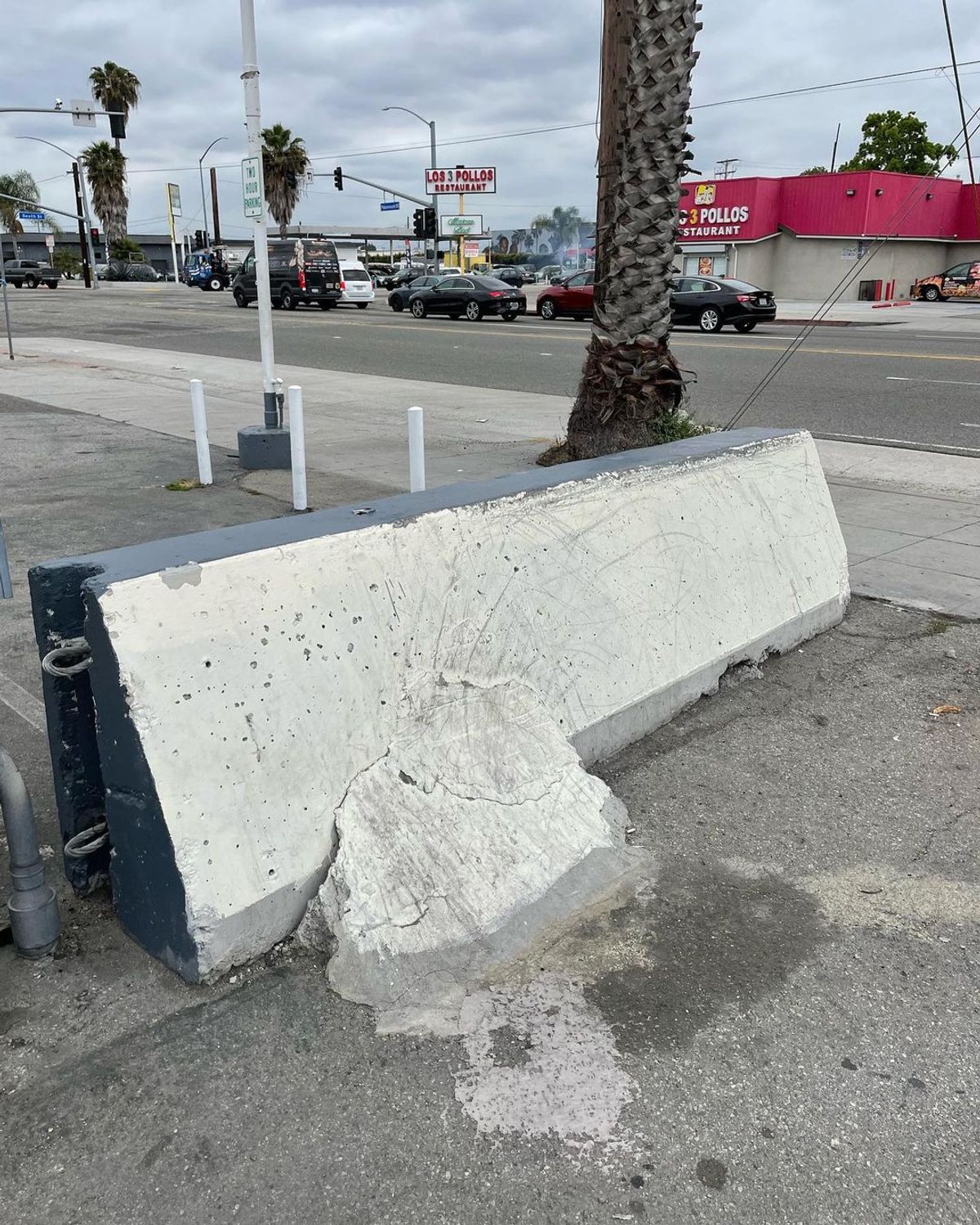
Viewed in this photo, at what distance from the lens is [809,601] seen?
213 inches

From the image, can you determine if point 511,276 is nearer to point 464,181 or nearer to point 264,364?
point 464,181

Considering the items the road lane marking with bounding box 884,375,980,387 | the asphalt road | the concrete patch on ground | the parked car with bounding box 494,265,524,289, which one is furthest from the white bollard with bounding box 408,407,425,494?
the parked car with bounding box 494,265,524,289

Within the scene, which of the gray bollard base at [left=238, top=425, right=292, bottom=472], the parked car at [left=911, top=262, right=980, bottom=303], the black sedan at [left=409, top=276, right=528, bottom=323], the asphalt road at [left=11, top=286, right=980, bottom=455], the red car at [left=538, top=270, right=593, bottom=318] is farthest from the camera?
the parked car at [left=911, top=262, right=980, bottom=303]

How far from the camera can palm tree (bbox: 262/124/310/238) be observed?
70.6 metres

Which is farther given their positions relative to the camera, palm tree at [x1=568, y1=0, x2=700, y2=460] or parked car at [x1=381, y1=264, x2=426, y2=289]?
parked car at [x1=381, y1=264, x2=426, y2=289]

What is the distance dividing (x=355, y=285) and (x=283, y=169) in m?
35.1

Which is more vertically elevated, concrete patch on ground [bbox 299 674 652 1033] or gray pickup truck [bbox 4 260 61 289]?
gray pickup truck [bbox 4 260 61 289]

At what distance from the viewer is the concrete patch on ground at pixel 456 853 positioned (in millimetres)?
2926

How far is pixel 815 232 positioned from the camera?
46.1 meters

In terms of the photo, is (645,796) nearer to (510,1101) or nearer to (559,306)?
(510,1101)

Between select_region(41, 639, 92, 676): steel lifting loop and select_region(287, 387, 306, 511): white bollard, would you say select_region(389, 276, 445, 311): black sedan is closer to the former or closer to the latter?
select_region(287, 387, 306, 511): white bollard

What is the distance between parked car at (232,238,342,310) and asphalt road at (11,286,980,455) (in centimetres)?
136

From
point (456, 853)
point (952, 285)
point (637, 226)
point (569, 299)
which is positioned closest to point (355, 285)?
point (569, 299)

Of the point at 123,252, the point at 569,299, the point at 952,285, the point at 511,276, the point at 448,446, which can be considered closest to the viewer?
the point at 448,446
